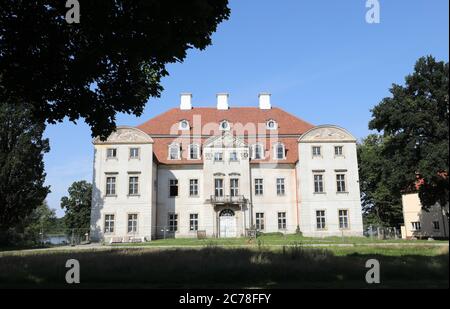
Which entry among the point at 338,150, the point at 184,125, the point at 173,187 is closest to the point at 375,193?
the point at 338,150

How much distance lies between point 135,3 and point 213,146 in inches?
1301

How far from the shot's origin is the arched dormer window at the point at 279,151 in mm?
45125

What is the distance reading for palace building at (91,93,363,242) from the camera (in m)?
41.7

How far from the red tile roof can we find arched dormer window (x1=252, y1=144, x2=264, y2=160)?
533 mm

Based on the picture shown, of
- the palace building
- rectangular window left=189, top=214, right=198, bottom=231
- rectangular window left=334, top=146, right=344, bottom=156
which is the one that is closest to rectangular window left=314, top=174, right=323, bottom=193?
the palace building

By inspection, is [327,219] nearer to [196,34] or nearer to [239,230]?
[239,230]

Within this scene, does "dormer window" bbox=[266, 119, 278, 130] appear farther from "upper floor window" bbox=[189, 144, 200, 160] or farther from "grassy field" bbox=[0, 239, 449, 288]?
"grassy field" bbox=[0, 239, 449, 288]

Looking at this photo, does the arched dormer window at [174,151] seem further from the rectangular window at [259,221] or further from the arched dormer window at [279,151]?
the rectangular window at [259,221]

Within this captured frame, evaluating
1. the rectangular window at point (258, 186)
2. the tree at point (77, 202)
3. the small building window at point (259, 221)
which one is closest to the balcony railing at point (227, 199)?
the rectangular window at point (258, 186)

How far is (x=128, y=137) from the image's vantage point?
4206 cm

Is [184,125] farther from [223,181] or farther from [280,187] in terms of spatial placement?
[280,187]

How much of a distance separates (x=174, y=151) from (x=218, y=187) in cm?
613

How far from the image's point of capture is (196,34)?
11.1 meters
